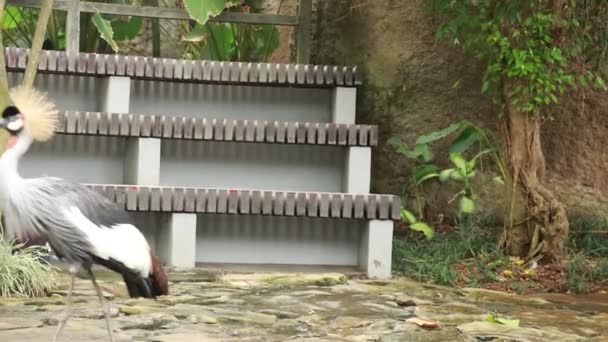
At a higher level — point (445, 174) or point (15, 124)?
point (15, 124)

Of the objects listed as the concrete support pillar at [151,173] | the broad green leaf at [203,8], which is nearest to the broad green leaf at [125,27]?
the broad green leaf at [203,8]

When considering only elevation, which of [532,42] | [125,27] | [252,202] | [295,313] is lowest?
[295,313]

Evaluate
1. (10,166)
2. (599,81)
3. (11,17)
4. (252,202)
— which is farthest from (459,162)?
(11,17)

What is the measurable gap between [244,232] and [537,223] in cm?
202

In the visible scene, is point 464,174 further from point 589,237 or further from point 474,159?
point 589,237

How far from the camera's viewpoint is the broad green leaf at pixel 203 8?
769cm

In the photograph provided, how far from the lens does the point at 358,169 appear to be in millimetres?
7359

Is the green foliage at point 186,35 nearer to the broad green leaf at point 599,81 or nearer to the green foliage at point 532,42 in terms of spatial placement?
the green foliage at point 532,42

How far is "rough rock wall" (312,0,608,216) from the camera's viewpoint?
8.13 meters

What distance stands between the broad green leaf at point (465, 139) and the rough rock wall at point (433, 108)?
0.68 m

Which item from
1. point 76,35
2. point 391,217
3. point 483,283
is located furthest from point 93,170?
point 483,283

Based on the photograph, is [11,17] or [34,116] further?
[11,17]

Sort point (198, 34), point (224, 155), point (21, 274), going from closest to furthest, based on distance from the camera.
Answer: point (21, 274) → point (224, 155) → point (198, 34)

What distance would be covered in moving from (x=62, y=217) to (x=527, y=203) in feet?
13.2
